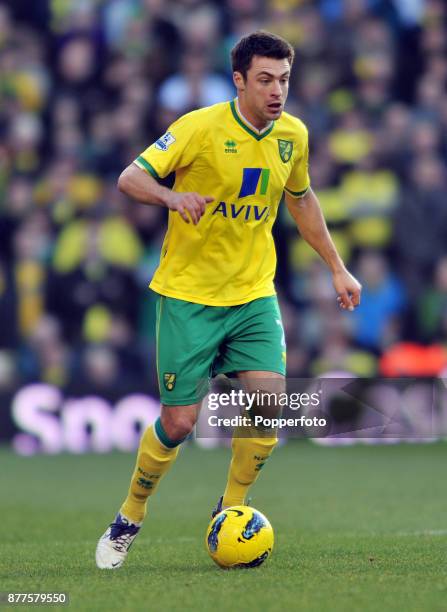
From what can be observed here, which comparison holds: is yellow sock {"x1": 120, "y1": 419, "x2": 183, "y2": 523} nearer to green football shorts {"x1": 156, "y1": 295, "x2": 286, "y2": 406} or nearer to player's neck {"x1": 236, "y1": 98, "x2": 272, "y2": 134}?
green football shorts {"x1": 156, "y1": 295, "x2": 286, "y2": 406}

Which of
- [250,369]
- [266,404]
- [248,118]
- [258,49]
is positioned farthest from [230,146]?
[266,404]

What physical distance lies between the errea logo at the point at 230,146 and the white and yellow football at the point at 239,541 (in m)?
1.62

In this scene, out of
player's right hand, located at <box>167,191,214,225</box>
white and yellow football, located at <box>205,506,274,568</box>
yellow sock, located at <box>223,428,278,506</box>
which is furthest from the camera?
yellow sock, located at <box>223,428,278,506</box>

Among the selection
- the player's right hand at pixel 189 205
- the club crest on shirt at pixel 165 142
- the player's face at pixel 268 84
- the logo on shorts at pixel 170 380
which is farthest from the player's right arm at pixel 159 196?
the logo on shorts at pixel 170 380

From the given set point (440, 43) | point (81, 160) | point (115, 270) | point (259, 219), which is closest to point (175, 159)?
point (259, 219)

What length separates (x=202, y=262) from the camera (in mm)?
6254

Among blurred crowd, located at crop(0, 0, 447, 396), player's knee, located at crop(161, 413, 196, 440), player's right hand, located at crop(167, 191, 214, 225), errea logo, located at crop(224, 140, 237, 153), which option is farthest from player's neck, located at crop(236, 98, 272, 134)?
→ blurred crowd, located at crop(0, 0, 447, 396)

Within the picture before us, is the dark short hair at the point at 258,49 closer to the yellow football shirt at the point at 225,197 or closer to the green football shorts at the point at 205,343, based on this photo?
the yellow football shirt at the point at 225,197

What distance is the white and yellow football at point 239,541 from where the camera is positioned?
598cm

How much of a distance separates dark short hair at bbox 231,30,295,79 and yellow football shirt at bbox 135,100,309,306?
203 millimetres

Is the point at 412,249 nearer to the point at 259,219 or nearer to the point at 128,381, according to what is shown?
the point at 128,381

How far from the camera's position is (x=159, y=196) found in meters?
5.71

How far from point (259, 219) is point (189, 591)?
5.88 feet

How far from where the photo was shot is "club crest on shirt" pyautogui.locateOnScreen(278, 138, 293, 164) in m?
6.28
